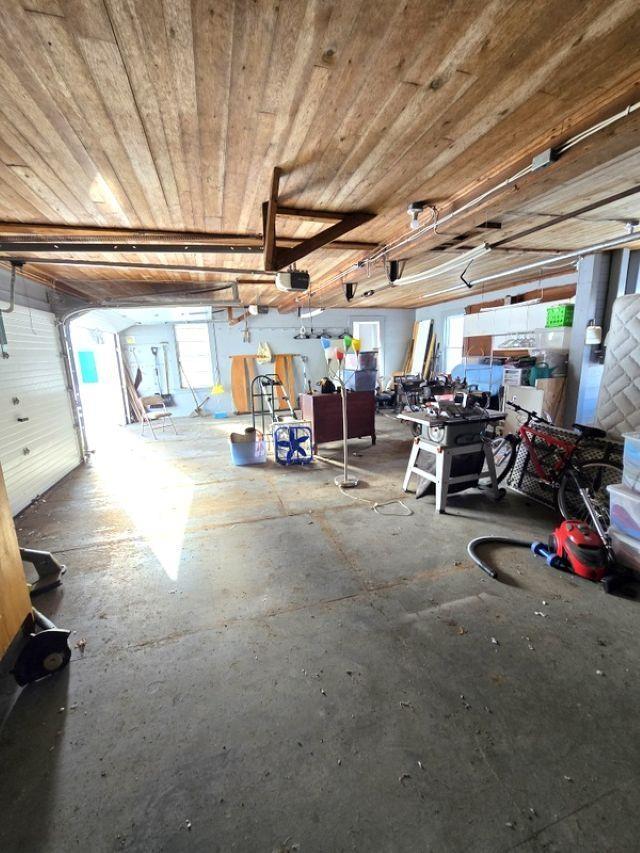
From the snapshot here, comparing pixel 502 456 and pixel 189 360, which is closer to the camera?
pixel 502 456

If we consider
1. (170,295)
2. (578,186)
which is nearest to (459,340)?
(578,186)

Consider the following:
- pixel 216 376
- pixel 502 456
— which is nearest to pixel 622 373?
pixel 502 456

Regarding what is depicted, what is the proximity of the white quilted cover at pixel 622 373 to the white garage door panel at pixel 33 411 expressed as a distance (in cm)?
669

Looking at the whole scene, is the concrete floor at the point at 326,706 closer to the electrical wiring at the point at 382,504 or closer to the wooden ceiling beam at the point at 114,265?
the electrical wiring at the point at 382,504

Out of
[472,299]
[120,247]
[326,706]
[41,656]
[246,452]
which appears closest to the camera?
[326,706]

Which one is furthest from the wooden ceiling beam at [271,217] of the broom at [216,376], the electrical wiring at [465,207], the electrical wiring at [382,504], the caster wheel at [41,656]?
the broom at [216,376]

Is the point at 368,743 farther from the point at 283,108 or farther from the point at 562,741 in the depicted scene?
the point at 283,108

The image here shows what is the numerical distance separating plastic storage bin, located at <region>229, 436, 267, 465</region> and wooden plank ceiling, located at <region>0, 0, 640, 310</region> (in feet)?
9.18

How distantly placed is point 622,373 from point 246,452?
4846 mm

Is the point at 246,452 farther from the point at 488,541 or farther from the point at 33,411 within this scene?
the point at 488,541

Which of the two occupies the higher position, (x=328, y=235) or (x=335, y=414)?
(x=328, y=235)

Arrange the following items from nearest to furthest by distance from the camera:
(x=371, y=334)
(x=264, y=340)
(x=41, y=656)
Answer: (x=41, y=656), (x=264, y=340), (x=371, y=334)

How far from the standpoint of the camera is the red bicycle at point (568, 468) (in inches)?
115

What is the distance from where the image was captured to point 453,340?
8898 millimetres
